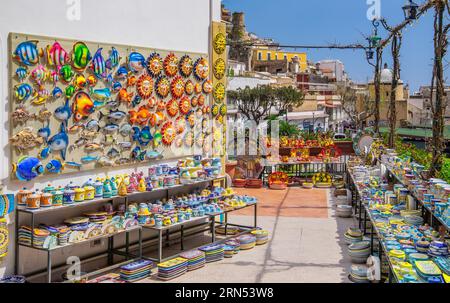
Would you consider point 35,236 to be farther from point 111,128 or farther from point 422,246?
point 422,246

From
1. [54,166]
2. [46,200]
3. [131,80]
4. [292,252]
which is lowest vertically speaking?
[292,252]

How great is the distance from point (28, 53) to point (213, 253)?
3616 millimetres

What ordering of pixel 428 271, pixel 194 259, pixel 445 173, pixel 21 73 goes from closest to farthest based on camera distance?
pixel 428 271
pixel 21 73
pixel 194 259
pixel 445 173

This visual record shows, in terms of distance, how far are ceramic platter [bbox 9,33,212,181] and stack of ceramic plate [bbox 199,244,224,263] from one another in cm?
156

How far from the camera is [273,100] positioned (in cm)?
3281

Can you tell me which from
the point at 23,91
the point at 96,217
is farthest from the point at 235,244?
the point at 23,91

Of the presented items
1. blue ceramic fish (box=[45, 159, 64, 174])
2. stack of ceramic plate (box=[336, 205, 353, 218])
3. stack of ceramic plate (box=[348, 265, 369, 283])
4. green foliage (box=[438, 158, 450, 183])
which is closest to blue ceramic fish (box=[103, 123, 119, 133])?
blue ceramic fish (box=[45, 159, 64, 174])

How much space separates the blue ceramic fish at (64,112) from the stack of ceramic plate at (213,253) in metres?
2.66

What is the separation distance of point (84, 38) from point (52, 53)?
60 cm

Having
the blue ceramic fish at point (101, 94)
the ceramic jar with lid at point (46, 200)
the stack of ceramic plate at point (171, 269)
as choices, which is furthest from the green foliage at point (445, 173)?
the ceramic jar with lid at point (46, 200)

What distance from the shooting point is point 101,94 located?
6820 mm

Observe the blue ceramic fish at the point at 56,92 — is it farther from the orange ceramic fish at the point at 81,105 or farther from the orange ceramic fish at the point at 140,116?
the orange ceramic fish at the point at 140,116

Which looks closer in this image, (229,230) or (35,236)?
(35,236)
